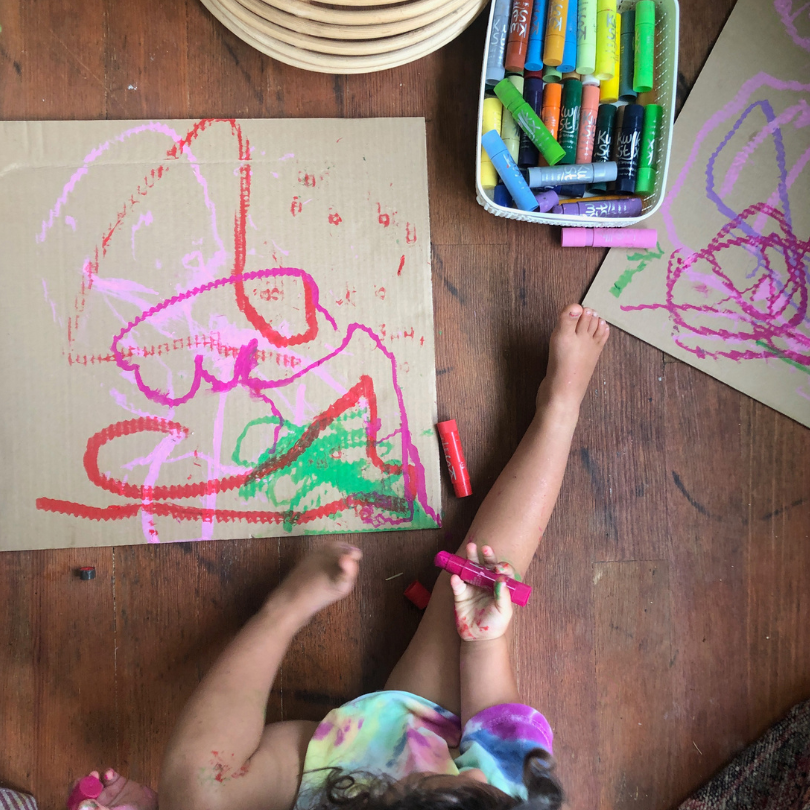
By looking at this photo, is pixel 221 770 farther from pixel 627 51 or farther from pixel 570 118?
pixel 627 51

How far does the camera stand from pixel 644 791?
0.79 m

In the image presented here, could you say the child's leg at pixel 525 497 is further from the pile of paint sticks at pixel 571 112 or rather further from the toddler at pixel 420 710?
the pile of paint sticks at pixel 571 112

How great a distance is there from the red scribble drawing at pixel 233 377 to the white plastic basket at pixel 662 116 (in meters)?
0.18

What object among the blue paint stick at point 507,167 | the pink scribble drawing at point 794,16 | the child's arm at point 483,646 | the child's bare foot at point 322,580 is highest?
the pink scribble drawing at point 794,16

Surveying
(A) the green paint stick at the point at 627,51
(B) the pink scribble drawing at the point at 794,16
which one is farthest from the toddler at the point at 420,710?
(B) the pink scribble drawing at the point at 794,16

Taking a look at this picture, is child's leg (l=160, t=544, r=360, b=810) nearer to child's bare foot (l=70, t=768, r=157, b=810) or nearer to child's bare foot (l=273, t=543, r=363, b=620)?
child's bare foot (l=273, t=543, r=363, b=620)

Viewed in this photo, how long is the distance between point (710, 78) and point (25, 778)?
1.18 meters

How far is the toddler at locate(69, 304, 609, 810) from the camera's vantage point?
625mm

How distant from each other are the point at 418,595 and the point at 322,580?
0.12 meters

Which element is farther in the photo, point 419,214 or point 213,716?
point 419,214

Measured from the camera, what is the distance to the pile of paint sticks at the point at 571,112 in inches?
29.0

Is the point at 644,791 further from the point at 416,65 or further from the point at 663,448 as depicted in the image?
the point at 416,65

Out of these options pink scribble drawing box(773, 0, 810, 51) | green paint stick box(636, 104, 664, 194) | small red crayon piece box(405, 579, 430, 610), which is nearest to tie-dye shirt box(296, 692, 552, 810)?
small red crayon piece box(405, 579, 430, 610)

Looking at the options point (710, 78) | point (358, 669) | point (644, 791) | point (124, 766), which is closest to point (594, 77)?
point (710, 78)
